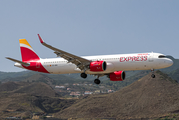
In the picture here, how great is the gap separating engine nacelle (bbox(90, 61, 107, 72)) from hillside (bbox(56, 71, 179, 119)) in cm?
7977

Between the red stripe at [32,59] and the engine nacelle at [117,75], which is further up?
the red stripe at [32,59]

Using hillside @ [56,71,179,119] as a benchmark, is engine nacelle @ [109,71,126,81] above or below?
above

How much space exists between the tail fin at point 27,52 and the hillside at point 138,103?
77562mm

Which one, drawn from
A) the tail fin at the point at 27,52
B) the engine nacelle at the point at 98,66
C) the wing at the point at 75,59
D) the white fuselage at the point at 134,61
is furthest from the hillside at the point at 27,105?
the white fuselage at the point at 134,61

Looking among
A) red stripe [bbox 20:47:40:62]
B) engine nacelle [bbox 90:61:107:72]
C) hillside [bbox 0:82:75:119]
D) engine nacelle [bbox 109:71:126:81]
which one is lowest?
hillside [bbox 0:82:75:119]

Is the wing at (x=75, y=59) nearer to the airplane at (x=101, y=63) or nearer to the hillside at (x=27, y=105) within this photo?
the airplane at (x=101, y=63)

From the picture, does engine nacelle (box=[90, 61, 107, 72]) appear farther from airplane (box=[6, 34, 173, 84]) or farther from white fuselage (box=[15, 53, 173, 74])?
white fuselage (box=[15, 53, 173, 74])

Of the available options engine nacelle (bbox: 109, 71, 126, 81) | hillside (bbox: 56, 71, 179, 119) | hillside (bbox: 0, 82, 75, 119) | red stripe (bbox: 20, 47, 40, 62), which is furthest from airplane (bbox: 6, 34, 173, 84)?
hillside (bbox: 0, 82, 75, 119)

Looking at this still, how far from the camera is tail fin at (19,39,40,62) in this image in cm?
5775

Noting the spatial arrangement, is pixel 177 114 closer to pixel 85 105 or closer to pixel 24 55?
pixel 85 105

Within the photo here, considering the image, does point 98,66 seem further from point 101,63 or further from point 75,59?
point 75,59

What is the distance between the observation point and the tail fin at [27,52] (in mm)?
57753

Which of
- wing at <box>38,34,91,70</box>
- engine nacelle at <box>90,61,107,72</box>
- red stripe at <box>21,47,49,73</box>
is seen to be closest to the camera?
wing at <box>38,34,91,70</box>

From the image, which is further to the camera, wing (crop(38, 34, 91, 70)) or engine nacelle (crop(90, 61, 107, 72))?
engine nacelle (crop(90, 61, 107, 72))
